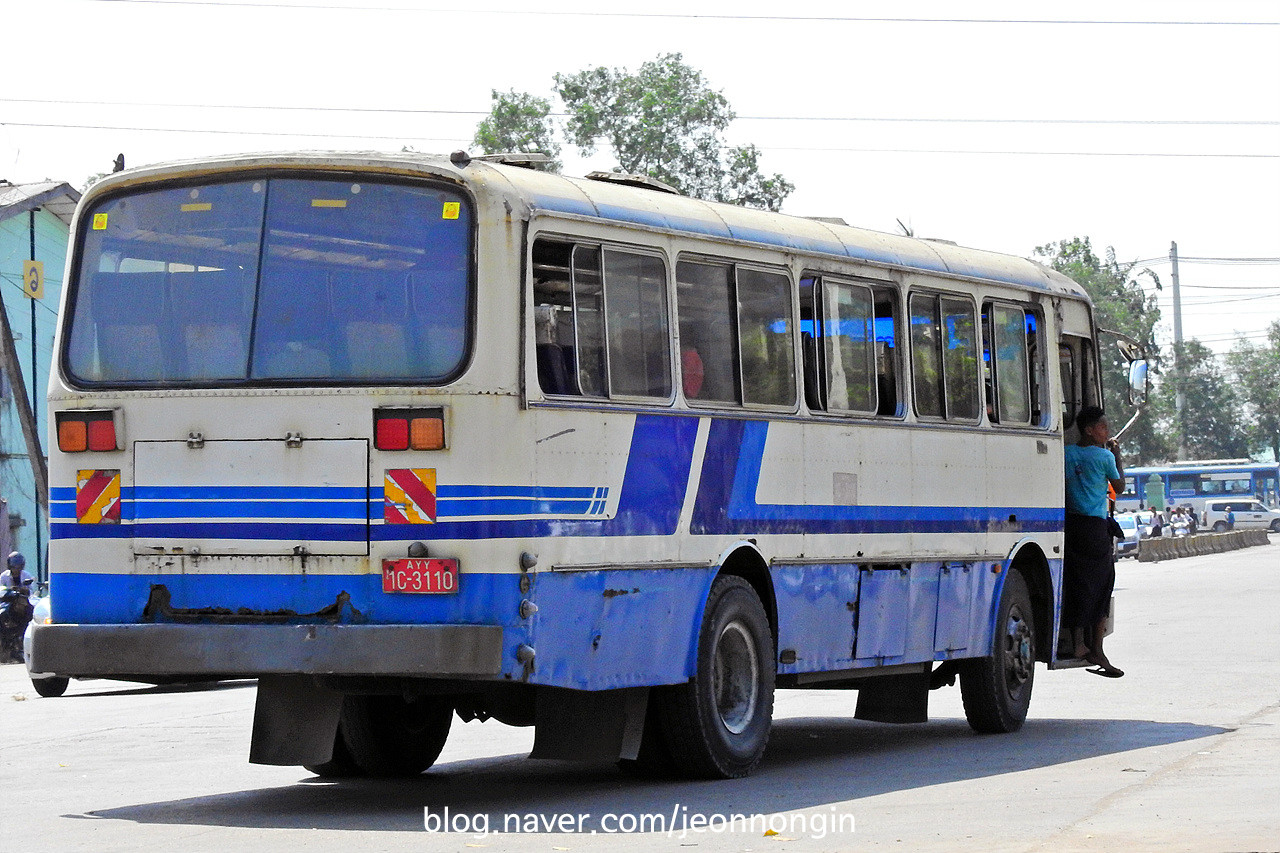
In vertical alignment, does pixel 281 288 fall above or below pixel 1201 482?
below

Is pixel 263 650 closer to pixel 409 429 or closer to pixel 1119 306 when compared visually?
pixel 409 429

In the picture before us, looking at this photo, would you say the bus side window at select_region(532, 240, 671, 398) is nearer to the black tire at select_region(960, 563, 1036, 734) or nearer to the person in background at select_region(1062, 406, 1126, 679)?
the black tire at select_region(960, 563, 1036, 734)

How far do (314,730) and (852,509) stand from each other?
3.74 meters

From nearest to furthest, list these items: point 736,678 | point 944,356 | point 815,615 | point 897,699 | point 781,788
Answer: point 781,788, point 736,678, point 815,615, point 944,356, point 897,699

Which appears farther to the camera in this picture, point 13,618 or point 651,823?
point 13,618

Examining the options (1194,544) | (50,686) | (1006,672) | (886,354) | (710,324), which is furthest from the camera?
(1194,544)

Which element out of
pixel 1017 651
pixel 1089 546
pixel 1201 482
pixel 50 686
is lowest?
pixel 50 686

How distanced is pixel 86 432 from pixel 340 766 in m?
2.68

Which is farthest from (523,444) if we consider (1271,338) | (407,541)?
(1271,338)

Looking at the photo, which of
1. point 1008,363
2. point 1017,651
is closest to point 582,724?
point 1017,651

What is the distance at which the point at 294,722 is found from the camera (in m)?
9.77

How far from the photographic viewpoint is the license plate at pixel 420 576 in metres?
9.04

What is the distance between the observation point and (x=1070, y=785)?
1030 centimetres

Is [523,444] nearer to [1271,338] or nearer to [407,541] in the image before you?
[407,541]
